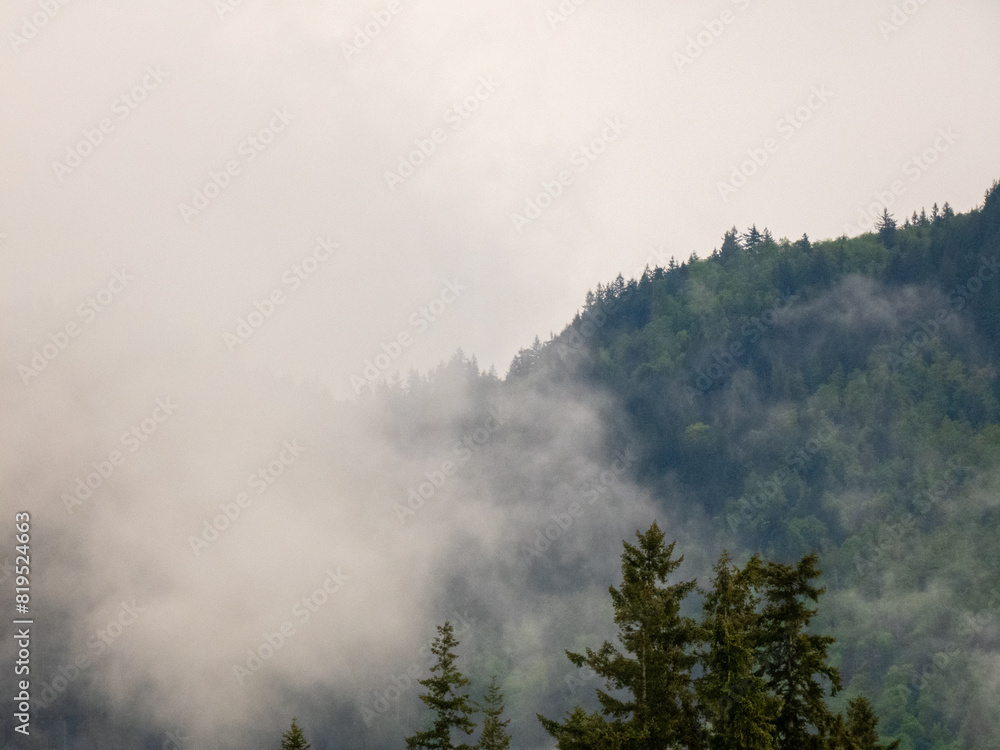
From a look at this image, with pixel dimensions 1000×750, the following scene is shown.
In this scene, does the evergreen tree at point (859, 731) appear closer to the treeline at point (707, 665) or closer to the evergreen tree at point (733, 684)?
the treeline at point (707, 665)

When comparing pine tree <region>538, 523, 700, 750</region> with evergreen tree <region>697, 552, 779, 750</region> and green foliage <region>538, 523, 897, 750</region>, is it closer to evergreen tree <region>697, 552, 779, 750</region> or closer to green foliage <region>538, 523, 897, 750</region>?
green foliage <region>538, 523, 897, 750</region>

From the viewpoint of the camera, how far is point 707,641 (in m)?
39.2

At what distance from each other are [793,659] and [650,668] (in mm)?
5016

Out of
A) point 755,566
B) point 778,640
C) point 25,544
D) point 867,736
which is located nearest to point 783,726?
point 778,640

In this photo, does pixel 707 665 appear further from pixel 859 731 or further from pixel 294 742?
pixel 294 742

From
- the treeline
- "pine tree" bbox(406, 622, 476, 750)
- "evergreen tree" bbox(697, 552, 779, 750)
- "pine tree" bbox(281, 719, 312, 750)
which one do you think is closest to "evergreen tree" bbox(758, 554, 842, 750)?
the treeline

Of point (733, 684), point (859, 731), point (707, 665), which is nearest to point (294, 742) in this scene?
point (859, 731)

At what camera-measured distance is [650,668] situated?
1581 inches

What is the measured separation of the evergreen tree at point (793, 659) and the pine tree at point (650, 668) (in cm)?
285

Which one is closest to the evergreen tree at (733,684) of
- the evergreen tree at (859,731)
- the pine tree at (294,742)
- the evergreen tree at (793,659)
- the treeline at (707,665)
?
the treeline at (707,665)

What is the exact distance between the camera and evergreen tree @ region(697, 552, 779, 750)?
37875 millimetres

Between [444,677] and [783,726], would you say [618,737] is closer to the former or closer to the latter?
[783,726]

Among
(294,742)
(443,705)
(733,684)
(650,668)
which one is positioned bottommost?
(733,684)

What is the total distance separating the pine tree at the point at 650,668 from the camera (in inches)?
1566
